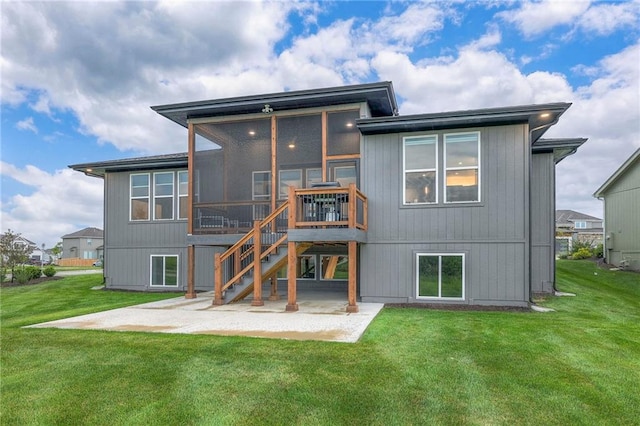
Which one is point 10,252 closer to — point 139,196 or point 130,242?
point 130,242

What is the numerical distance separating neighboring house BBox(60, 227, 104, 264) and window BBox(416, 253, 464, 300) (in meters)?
51.5

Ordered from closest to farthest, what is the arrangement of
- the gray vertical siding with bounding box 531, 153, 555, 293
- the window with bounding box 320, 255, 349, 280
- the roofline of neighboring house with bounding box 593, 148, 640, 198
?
1. the gray vertical siding with bounding box 531, 153, 555, 293
2. the window with bounding box 320, 255, 349, 280
3. the roofline of neighboring house with bounding box 593, 148, 640, 198

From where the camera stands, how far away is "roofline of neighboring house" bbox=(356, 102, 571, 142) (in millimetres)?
8188

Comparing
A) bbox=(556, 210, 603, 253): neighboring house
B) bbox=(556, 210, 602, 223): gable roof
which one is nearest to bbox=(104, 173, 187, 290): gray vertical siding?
bbox=(556, 210, 603, 253): neighboring house

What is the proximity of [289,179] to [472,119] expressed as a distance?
5805mm

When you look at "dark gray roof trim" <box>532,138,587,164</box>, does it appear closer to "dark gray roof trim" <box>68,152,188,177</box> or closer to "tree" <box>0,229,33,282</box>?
"dark gray roof trim" <box>68,152,188,177</box>

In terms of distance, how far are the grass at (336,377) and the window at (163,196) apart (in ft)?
22.1

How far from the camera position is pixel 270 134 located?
10.3 m

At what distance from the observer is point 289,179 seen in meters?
12.0

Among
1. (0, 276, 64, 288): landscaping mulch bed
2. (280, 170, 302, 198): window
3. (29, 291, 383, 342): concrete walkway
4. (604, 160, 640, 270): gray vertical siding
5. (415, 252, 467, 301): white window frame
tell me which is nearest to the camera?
(29, 291, 383, 342): concrete walkway

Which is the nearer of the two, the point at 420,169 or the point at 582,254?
the point at 420,169

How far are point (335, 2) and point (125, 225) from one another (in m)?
11.6

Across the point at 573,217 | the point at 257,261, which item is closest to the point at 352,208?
the point at 257,261

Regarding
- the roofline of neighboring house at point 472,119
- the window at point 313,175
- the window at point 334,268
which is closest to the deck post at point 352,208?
the roofline of neighboring house at point 472,119
